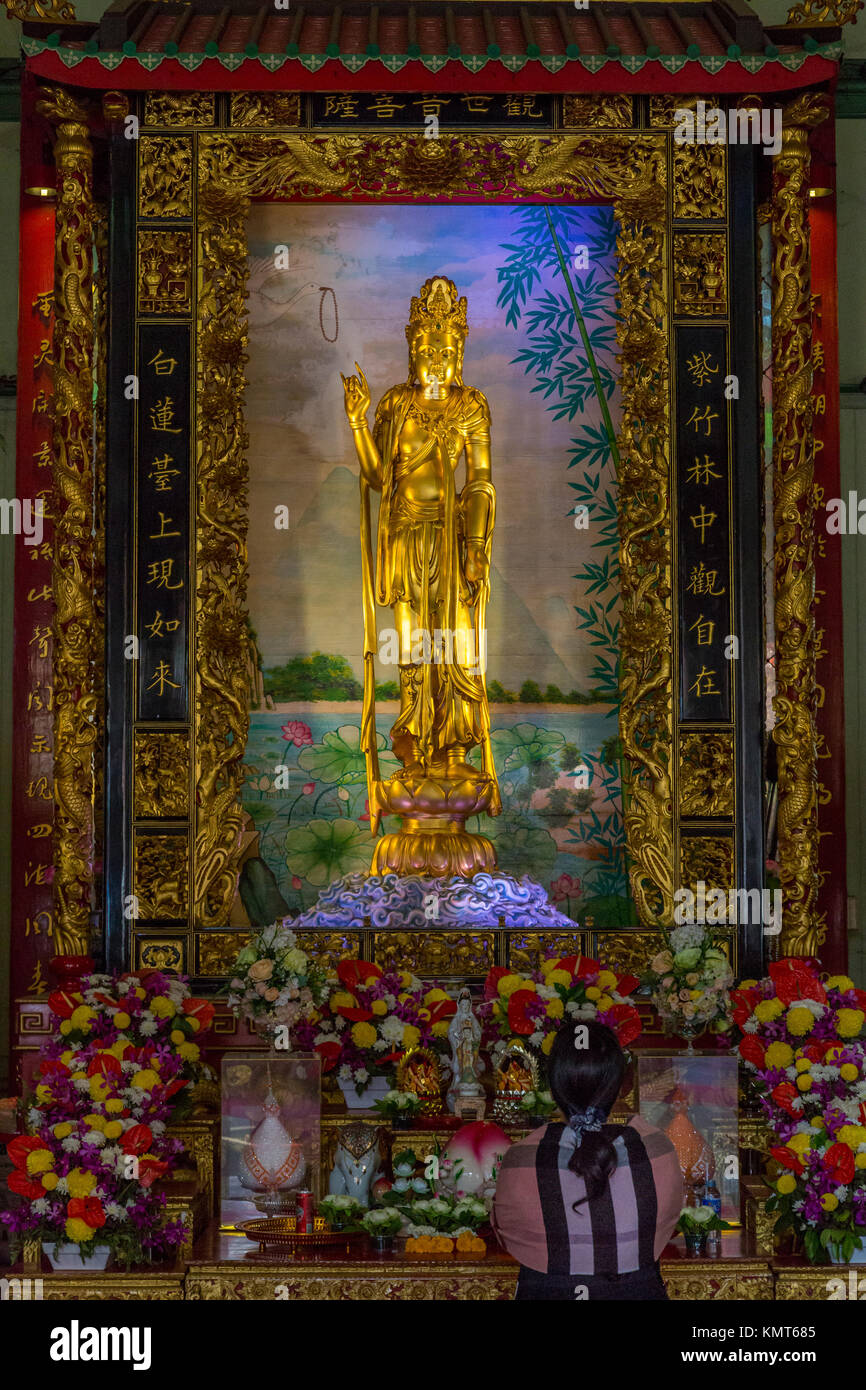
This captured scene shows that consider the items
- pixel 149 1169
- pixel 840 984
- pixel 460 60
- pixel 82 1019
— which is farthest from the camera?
pixel 460 60

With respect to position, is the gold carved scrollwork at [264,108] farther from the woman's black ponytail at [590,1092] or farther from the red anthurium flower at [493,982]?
the woman's black ponytail at [590,1092]

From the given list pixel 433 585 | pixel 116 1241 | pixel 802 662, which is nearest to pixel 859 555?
pixel 802 662

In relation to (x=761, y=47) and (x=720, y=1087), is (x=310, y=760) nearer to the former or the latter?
(x=720, y=1087)

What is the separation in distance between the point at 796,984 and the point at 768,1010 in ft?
0.68

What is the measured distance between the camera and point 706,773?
6.27 metres

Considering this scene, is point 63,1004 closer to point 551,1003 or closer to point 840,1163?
point 551,1003

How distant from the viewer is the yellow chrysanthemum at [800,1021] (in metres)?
5.01

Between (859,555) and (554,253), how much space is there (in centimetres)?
183

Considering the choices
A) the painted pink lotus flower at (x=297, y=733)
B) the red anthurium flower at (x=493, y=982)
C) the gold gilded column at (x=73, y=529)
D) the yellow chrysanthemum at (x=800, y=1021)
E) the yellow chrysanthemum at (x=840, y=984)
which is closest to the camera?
the yellow chrysanthemum at (x=800, y=1021)

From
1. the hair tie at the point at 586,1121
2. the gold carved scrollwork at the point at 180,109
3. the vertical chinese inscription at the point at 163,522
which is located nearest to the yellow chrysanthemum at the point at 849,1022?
the hair tie at the point at 586,1121

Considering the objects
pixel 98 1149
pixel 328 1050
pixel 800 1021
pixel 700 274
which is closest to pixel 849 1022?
pixel 800 1021

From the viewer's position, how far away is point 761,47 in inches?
246

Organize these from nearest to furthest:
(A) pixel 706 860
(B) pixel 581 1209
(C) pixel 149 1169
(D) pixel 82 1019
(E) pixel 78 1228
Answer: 1. (B) pixel 581 1209
2. (E) pixel 78 1228
3. (C) pixel 149 1169
4. (D) pixel 82 1019
5. (A) pixel 706 860

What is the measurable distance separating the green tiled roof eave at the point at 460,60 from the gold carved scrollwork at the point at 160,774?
7.80 feet
